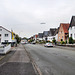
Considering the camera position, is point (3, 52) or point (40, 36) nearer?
point (3, 52)

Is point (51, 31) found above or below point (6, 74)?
above

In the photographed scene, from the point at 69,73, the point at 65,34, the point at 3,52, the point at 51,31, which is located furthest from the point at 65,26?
the point at 69,73

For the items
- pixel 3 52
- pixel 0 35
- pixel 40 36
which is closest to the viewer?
pixel 3 52

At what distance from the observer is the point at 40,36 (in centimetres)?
10400

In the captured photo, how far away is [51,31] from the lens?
73.0 m

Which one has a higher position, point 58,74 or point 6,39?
point 6,39

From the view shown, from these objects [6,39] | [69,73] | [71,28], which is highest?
[71,28]

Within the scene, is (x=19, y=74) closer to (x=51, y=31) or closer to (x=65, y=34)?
(x=65, y=34)

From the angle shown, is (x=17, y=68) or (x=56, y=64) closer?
(x=17, y=68)

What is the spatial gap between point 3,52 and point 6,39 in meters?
38.0

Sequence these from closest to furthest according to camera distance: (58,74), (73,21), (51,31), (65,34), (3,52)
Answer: (58,74), (3,52), (73,21), (65,34), (51,31)

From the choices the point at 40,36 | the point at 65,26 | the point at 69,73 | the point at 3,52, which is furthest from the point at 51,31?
the point at 69,73

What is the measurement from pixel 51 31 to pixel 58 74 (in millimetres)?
68090

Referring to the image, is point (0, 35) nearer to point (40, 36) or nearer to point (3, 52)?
point (3, 52)
